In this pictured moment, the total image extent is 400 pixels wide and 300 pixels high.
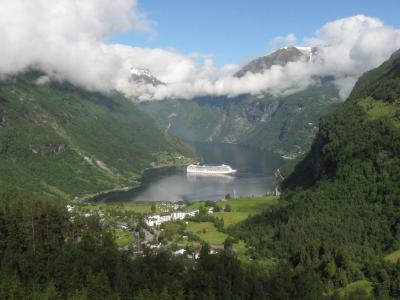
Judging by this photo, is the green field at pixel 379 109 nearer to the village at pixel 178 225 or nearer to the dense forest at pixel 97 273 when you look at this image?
the village at pixel 178 225

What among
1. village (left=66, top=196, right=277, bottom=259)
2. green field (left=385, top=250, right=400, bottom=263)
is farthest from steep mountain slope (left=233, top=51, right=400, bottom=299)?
village (left=66, top=196, right=277, bottom=259)

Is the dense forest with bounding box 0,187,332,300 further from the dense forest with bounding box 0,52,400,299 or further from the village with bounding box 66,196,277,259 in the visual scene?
the village with bounding box 66,196,277,259

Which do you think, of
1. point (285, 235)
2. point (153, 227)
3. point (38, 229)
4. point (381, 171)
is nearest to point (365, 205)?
point (381, 171)

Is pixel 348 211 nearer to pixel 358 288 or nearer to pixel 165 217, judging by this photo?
pixel 358 288

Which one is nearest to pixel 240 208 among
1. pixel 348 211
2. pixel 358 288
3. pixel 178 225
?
pixel 178 225

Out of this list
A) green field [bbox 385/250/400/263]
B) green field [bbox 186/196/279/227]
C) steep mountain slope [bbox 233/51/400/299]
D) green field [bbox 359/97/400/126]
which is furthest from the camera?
green field [bbox 359/97/400/126]

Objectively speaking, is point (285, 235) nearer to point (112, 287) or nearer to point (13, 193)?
point (112, 287)
